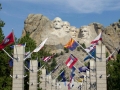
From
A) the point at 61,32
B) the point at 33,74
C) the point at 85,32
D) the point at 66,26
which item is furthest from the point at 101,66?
the point at 66,26

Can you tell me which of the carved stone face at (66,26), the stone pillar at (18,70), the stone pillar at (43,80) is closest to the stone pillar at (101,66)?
the stone pillar at (18,70)

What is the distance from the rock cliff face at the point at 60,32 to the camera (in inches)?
4321

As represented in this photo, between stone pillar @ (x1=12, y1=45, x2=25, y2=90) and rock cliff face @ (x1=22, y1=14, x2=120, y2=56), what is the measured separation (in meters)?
83.9

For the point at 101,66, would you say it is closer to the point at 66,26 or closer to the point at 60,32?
the point at 60,32

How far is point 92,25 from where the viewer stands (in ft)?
391

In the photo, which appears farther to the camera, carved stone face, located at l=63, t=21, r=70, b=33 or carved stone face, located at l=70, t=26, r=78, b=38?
carved stone face, located at l=70, t=26, r=78, b=38

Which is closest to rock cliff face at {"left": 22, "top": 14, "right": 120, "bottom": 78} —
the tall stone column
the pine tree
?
the tall stone column

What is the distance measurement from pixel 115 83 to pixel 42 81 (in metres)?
12.8

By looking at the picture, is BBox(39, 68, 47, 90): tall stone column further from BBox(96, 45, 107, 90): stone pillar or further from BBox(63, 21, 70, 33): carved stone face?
BBox(63, 21, 70, 33): carved stone face

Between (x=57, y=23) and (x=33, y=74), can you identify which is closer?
(x=33, y=74)

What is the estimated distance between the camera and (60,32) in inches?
4402

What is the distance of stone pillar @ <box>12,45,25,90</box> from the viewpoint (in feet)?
80.1

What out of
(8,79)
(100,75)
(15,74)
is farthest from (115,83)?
(15,74)

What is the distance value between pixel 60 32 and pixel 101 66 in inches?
3382
